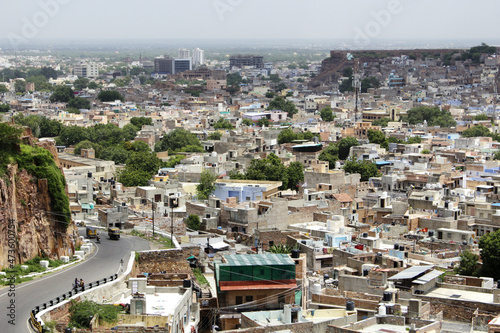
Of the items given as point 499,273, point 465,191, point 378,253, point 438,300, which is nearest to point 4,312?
point 438,300

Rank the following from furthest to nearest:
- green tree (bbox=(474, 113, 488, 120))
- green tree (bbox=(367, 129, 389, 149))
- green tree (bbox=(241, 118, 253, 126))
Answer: green tree (bbox=(474, 113, 488, 120))
green tree (bbox=(241, 118, 253, 126))
green tree (bbox=(367, 129, 389, 149))

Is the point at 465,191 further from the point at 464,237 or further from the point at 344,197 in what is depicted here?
the point at 464,237

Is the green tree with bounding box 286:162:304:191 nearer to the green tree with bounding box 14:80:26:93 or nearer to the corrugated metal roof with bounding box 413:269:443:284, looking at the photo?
the corrugated metal roof with bounding box 413:269:443:284

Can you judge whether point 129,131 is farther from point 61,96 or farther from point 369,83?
point 369,83

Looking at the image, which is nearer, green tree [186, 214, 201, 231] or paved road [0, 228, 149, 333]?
paved road [0, 228, 149, 333]

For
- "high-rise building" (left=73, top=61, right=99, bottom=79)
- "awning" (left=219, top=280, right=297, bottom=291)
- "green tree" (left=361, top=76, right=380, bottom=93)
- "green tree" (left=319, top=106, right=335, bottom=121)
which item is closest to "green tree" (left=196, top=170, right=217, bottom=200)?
"awning" (left=219, top=280, right=297, bottom=291)

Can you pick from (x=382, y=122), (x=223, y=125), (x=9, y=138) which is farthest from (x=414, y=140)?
(x=9, y=138)
